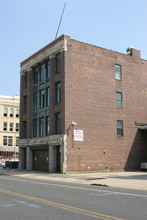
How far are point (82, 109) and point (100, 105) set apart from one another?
3013mm

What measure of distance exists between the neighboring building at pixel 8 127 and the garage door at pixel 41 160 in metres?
36.7

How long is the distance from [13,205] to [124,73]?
31.8m

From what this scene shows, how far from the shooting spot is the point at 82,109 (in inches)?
1362

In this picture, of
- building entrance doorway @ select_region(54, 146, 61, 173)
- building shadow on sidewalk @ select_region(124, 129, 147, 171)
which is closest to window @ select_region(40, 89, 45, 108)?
building entrance doorway @ select_region(54, 146, 61, 173)

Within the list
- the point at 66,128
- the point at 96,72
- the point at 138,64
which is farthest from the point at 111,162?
the point at 138,64

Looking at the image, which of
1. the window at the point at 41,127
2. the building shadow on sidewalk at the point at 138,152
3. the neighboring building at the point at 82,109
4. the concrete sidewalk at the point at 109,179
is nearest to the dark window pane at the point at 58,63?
the neighboring building at the point at 82,109

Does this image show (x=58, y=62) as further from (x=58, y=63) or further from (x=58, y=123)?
(x=58, y=123)

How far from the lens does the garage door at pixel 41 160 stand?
36.7 metres

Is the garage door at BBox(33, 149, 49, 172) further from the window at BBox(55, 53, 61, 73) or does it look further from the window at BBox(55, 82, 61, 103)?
the window at BBox(55, 53, 61, 73)

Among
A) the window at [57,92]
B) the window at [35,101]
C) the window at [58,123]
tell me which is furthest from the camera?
the window at [35,101]

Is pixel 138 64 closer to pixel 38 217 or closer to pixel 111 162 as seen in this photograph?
pixel 111 162

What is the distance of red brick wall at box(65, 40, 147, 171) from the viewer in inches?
1331

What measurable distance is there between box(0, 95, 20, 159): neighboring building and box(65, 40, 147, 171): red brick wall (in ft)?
141

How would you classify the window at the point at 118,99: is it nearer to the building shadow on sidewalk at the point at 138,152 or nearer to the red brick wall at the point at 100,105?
the red brick wall at the point at 100,105
